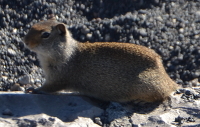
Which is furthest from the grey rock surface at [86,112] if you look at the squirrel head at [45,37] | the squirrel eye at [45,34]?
the squirrel eye at [45,34]

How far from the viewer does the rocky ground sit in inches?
283

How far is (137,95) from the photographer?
5422 millimetres

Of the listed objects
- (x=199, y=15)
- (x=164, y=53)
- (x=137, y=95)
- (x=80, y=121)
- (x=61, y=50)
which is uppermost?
(x=199, y=15)

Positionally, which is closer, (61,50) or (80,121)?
(80,121)

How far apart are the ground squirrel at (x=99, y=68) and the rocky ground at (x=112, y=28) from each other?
114 centimetres

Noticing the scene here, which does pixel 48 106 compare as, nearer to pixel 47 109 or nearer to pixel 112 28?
pixel 47 109

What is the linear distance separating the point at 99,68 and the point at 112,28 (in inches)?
95.8

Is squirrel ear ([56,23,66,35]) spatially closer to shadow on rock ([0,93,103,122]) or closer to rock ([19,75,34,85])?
shadow on rock ([0,93,103,122])

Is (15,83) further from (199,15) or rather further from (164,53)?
(199,15)

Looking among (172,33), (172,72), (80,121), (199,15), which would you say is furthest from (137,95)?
(199,15)

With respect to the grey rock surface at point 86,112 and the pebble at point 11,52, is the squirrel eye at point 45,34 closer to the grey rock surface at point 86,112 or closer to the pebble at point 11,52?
the grey rock surface at point 86,112

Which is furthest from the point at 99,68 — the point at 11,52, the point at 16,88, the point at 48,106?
the point at 11,52

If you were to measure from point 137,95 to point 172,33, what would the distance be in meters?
2.93

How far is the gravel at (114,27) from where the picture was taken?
7.23 meters
